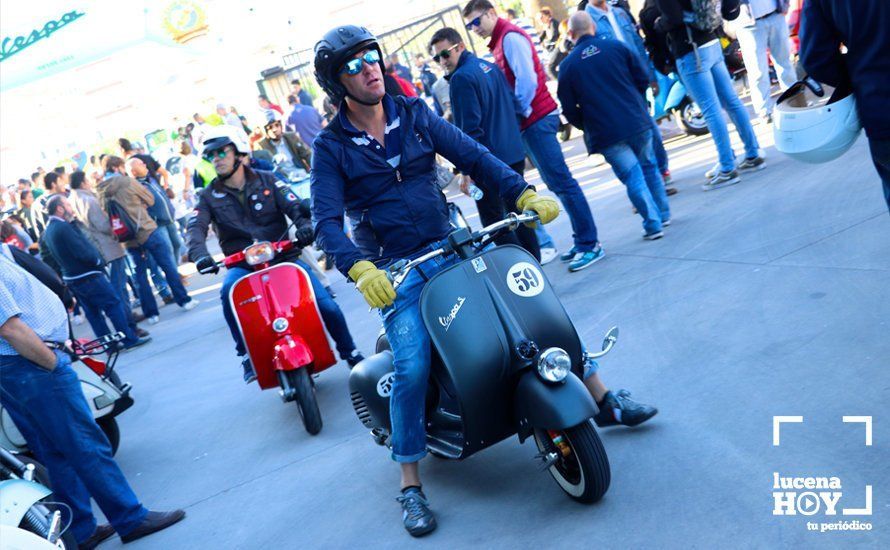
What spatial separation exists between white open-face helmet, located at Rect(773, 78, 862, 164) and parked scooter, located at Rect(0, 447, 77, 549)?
11.2 ft

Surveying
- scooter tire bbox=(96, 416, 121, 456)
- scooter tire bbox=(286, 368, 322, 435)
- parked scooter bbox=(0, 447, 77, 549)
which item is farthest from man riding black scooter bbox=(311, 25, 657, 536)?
scooter tire bbox=(96, 416, 121, 456)

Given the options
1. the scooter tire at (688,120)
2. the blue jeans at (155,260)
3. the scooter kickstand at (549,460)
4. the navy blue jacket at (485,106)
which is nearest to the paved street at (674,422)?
the scooter kickstand at (549,460)

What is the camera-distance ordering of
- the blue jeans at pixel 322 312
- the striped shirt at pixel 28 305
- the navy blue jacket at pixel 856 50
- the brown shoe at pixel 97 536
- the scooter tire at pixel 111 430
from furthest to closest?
1. the scooter tire at pixel 111 430
2. the blue jeans at pixel 322 312
3. the brown shoe at pixel 97 536
4. the striped shirt at pixel 28 305
5. the navy blue jacket at pixel 856 50

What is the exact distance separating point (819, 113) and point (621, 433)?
1.77 metres

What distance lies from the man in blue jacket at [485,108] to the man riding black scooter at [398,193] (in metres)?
2.77

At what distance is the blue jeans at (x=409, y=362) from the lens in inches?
166

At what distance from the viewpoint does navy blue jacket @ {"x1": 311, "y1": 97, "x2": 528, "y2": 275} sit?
4.41 m

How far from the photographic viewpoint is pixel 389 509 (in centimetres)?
480

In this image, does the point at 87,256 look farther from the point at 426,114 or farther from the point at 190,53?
the point at 190,53

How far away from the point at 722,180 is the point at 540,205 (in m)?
5.15

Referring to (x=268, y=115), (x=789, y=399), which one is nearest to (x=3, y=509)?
(x=789, y=399)

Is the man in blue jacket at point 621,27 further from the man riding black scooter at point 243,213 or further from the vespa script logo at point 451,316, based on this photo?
the vespa script logo at point 451,316

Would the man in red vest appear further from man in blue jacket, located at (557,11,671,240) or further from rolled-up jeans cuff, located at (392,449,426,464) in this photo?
rolled-up jeans cuff, located at (392,449,426,464)

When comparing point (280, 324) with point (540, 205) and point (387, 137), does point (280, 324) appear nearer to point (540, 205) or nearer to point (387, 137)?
point (387, 137)
